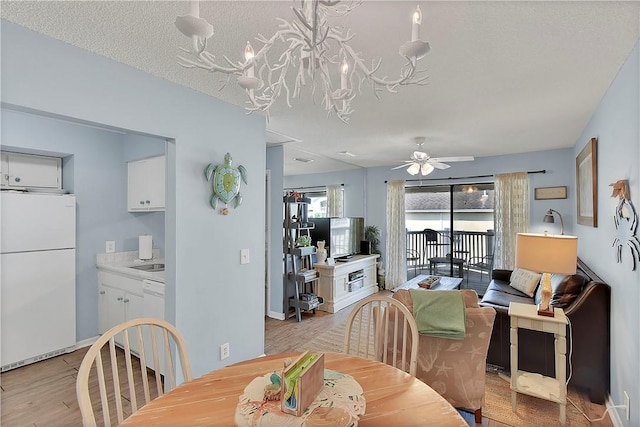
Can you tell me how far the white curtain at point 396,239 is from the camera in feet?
19.7

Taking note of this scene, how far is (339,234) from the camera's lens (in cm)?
550

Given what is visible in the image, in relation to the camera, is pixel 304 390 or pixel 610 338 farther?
pixel 610 338

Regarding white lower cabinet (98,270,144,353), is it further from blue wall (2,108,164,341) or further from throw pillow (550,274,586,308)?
throw pillow (550,274,586,308)

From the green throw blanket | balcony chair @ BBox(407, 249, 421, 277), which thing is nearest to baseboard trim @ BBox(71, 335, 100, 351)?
the green throw blanket

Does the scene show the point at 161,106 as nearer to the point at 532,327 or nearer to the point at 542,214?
the point at 532,327

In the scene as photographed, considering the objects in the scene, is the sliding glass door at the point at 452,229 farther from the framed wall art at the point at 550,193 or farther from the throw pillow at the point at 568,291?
the throw pillow at the point at 568,291

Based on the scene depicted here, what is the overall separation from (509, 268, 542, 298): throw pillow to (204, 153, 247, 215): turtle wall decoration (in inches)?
137

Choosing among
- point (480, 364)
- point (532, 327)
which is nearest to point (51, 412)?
point (480, 364)

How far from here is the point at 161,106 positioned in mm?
2193

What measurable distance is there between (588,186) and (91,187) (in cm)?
526

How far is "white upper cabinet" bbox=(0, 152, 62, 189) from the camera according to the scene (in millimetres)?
3055

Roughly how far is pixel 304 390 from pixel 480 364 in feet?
5.35

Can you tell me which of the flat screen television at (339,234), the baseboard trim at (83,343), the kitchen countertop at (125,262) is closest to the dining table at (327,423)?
the kitchen countertop at (125,262)

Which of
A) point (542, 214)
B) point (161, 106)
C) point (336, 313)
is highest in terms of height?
point (161, 106)
